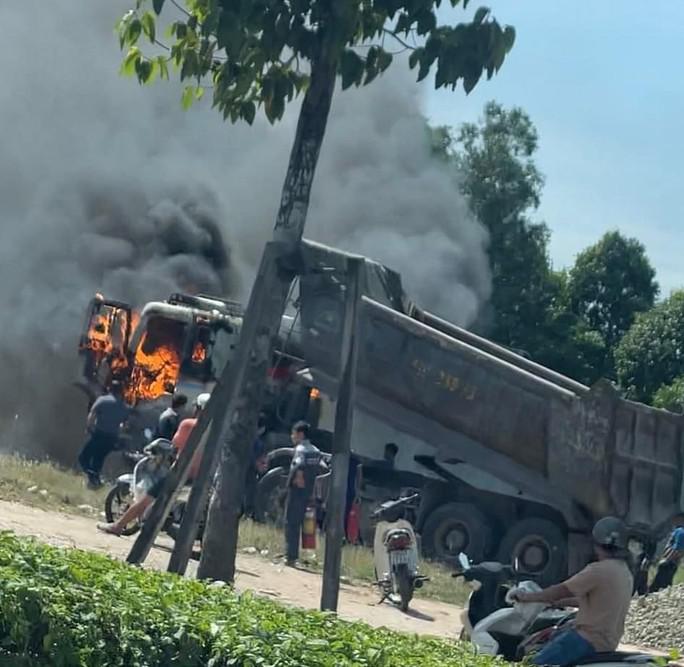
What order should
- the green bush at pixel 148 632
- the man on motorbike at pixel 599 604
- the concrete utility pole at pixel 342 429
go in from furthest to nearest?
the concrete utility pole at pixel 342 429, the man on motorbike at pixel 599 604, the green bush at pixel 148 632

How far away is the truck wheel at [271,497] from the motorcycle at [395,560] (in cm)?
308

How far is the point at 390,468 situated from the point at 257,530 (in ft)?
7.89

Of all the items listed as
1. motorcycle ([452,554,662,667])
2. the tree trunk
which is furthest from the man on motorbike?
the tree trunk

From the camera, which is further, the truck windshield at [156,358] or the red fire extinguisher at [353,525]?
the truck windshield at [156,358]

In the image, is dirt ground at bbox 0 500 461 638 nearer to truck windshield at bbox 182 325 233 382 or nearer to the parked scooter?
the parked scooter

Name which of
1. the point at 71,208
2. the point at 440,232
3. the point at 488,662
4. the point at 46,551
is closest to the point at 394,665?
the point at 488,662

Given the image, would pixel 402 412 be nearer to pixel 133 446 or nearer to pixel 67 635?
pixel 133 446

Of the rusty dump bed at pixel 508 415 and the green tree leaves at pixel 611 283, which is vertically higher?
the green tree leaves at pixel 611 283

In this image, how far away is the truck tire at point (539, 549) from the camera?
17141 mm

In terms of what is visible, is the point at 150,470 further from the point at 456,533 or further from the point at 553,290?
the point at 553,290

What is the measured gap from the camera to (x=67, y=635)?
503 centimetres

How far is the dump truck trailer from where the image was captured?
16.4m

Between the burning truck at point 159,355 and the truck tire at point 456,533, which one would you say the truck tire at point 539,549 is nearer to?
the truck tire at point 456,533

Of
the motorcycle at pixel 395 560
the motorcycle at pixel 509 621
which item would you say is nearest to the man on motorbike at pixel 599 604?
the motorcycle at pixel 509 621
